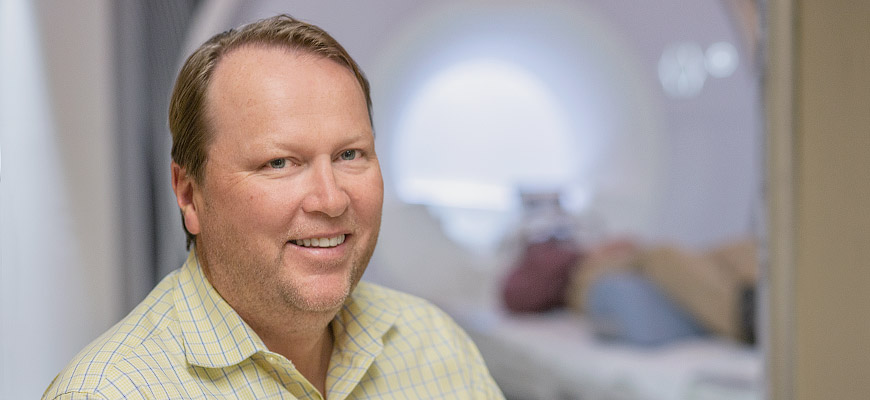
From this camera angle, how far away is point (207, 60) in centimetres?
115

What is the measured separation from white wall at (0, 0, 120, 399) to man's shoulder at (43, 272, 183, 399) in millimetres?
352

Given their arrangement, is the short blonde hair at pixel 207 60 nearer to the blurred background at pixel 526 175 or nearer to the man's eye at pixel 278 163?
the man's eye at pixel 278 163

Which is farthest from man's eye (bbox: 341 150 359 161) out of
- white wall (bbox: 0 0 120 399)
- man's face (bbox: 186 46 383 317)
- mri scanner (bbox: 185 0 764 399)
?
mri scanner (bbox: 185 0 764 399)

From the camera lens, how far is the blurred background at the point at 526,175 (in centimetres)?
175

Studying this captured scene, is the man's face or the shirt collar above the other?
the man's face

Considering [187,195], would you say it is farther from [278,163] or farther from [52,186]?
[52,186]

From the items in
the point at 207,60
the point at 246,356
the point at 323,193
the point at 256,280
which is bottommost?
the point at 246,356

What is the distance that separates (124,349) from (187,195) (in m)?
0.27

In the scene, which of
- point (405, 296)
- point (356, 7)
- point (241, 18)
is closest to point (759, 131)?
point (405, 296)

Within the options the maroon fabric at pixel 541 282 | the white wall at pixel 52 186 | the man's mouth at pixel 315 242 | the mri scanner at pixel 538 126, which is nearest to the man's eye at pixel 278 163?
the man's mouth at pixel 315 242

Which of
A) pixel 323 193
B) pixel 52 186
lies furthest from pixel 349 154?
pixel 52 186

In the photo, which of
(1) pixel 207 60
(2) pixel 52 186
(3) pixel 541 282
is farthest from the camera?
(3) pixel 541 282

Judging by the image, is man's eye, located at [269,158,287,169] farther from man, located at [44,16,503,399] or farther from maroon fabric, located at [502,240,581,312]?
maroon fabric, located at [502,240,581,312]

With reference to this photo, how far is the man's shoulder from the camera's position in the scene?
0.99 meters
